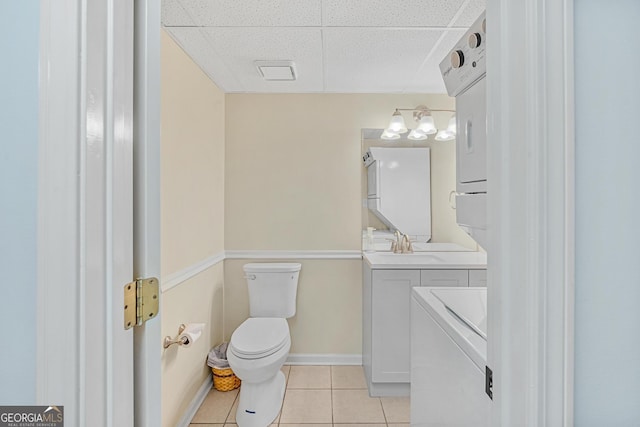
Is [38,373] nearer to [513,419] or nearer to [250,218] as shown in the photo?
[513,419]

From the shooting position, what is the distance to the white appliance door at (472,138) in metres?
1.02

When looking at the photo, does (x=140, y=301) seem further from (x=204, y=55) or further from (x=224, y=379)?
(x=224, y=379)

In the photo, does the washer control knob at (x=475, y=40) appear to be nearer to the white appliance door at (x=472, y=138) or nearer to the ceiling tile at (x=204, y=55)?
the white appliance door at (x=472, y=138)

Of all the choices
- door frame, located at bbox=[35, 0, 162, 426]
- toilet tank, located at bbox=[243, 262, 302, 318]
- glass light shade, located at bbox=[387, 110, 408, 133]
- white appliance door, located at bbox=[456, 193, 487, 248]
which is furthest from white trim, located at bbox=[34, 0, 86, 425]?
glass light shade, located at bbox=[387, 110, 408, 133]

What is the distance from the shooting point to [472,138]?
109cm

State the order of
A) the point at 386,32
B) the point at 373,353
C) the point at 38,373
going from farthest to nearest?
1. the point at 373,353
2. the point at 386,32
3. the point at 38,373

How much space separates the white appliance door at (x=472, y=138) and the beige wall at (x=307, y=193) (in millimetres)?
1735

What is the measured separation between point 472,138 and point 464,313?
0.68 m

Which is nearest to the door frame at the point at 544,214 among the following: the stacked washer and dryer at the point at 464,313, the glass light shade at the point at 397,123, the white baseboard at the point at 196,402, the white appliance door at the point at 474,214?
the stacked washer and dryer at the point at 464,313

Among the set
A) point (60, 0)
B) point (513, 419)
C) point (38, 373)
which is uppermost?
point (60, 0)

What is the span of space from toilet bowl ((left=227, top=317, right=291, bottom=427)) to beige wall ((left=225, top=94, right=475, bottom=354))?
70 cm

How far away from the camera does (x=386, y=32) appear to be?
192cm

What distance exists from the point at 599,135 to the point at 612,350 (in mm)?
355

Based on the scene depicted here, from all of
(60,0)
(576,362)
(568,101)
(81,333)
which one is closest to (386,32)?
(568,101)
